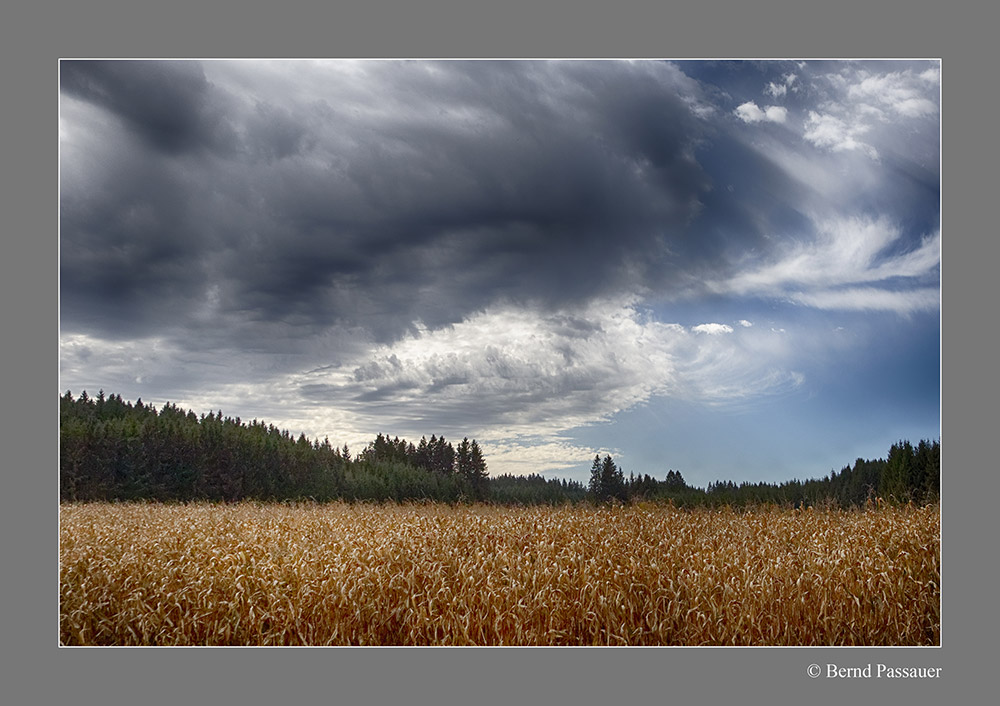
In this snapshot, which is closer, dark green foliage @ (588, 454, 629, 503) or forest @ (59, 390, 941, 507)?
forest @ (59, 390, 941, 507)

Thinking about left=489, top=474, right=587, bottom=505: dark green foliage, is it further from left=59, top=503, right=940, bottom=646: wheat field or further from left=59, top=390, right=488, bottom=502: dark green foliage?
left=59, top=503, right=940, bottom=646: wheat field

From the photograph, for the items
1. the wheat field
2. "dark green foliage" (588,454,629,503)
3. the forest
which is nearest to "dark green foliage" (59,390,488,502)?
the forest

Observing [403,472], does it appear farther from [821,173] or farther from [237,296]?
[821,173]

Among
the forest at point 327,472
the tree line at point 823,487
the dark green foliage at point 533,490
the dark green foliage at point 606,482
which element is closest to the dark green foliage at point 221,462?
the forest at point 327,472

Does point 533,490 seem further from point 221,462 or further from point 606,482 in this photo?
point 221,462

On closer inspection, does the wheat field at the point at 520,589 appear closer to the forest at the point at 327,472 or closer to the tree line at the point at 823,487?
the tree line at the point at 823,487

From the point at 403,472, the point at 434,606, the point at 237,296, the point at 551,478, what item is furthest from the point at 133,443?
the point at 551,478
